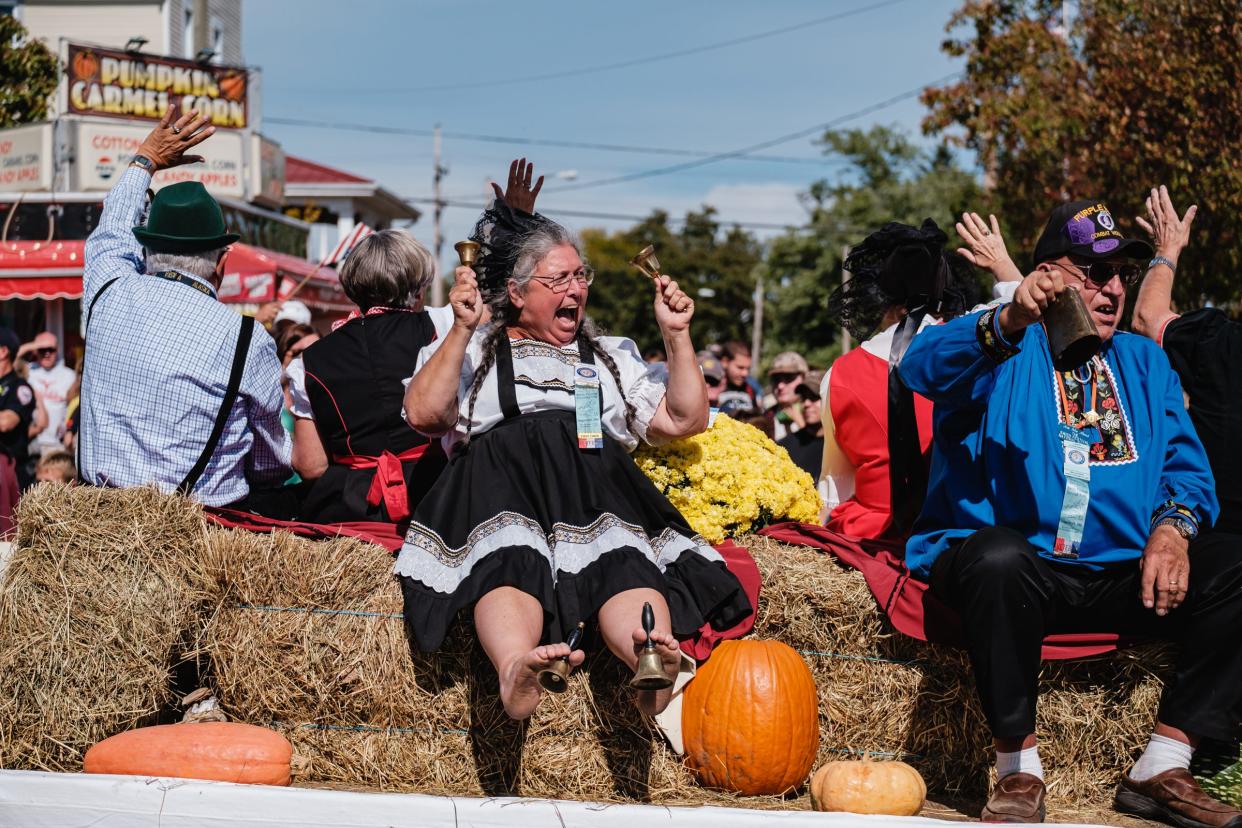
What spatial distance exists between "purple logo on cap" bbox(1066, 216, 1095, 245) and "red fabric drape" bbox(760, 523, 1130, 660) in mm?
1355

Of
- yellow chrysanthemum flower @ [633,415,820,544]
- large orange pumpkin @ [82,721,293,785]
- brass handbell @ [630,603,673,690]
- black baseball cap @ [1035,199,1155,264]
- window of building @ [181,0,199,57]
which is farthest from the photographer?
window of building @ [181,0,199,57]

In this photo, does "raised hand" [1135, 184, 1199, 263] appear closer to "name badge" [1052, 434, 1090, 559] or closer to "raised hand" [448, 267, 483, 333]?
"name badge" [1052, 434, 1090, 559]

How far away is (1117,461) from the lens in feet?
14.8

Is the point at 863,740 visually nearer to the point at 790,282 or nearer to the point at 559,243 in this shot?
the point at 559,243

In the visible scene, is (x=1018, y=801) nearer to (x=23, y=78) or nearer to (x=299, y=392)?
(x=299, y=392)

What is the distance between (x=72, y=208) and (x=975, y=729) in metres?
18.3

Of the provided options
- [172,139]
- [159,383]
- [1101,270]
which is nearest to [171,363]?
[159,383]

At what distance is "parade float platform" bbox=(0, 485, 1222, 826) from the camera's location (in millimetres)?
4492

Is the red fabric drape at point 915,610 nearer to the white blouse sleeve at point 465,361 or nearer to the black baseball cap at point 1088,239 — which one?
the black baseball cap at point 1088,239

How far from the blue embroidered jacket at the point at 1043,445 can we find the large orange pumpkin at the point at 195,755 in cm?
242

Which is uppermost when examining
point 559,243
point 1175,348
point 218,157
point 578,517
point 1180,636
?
point 218,157

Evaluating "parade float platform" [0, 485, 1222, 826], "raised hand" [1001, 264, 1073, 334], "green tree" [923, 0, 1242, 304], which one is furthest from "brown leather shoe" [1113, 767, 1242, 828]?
"green tree" [923, 0, 1242, 304]

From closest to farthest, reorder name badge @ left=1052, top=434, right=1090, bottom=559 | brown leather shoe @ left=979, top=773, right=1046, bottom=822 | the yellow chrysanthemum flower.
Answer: brown leather shoe @ left=979, top=773, right=1046, bottom=822, name badge @ left=1052, top=434, right=1090, bottom=559, the yellow chrysanthemum flower

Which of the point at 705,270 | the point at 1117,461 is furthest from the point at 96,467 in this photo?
the point at 705,270
